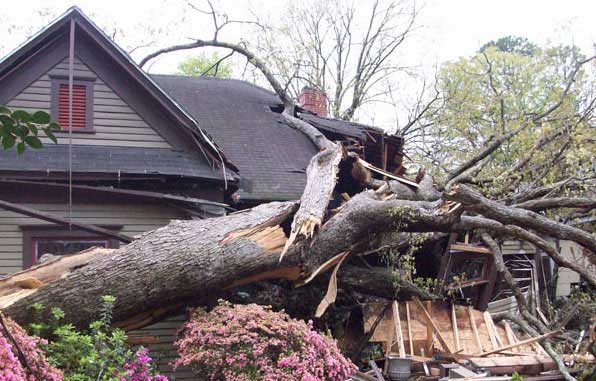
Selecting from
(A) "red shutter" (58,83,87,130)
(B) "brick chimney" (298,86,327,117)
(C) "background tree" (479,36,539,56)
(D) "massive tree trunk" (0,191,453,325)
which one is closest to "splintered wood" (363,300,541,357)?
(D) "massive tree trunk" (0,191,453,325)

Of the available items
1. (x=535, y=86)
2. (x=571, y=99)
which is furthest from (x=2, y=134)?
(x=535, y=86)

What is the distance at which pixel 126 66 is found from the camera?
8.37 m

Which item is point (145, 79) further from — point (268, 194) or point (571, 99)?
point (571, 99)

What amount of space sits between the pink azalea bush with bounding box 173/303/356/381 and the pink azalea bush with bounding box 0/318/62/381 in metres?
1.50

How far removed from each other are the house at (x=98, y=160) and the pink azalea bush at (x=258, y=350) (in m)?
2.36

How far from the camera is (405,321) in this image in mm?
8477

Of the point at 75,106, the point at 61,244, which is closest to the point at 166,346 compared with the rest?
the point at 61,244

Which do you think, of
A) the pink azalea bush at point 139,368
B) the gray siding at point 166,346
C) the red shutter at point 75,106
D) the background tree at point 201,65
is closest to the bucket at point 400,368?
the gray siding at point 166,346

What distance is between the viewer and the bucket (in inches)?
295

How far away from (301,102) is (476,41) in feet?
38.7

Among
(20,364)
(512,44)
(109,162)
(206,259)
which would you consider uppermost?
(512,44)

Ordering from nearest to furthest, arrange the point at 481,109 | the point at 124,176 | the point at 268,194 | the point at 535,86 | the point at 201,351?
the point at 201,351, the point at 124,176, the point at 268,194, the point at 481,109, the point at 535,86

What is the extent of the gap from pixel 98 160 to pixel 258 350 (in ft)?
13.4

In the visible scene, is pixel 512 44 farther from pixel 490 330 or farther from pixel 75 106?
pixel 75 106
